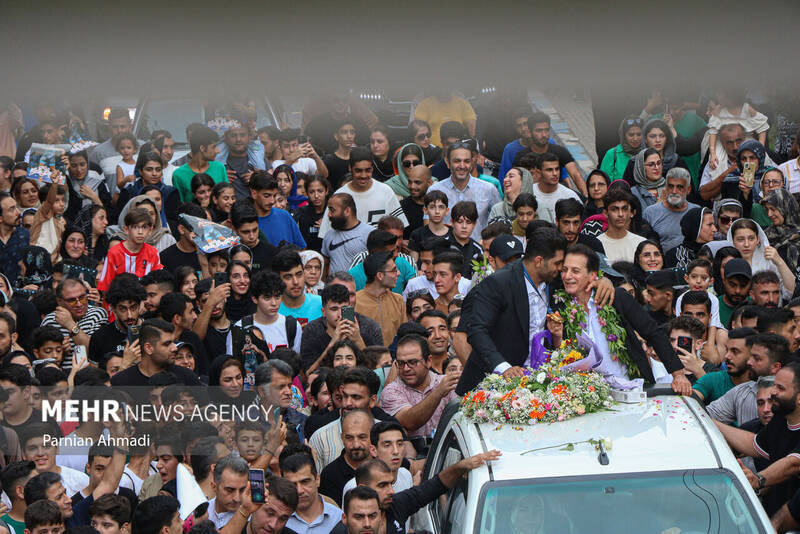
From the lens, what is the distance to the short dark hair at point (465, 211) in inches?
444

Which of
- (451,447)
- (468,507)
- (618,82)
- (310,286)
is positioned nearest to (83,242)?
(310,286)

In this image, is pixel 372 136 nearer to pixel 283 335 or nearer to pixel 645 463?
pixel 283 335

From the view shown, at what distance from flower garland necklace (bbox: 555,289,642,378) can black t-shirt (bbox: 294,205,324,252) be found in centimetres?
687

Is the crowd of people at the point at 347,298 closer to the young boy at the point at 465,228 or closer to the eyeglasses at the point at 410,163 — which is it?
the young boy at the point at 465,228

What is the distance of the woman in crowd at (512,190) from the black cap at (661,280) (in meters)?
2.07

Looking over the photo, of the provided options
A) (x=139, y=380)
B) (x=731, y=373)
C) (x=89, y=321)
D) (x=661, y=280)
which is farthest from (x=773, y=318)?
(x=89, y=321)

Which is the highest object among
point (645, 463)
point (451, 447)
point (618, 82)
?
point (618, 82)

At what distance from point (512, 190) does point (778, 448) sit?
6221mm

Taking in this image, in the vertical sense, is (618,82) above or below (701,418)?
above

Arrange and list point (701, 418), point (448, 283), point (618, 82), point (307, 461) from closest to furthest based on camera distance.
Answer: point (618, 82) < point (701, 418) < point (307, 461) < point (448, 283)

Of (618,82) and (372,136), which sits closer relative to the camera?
(618,82)

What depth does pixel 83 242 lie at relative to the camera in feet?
36.4

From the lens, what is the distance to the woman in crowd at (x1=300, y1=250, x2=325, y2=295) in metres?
10.9

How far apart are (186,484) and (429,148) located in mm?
7848
